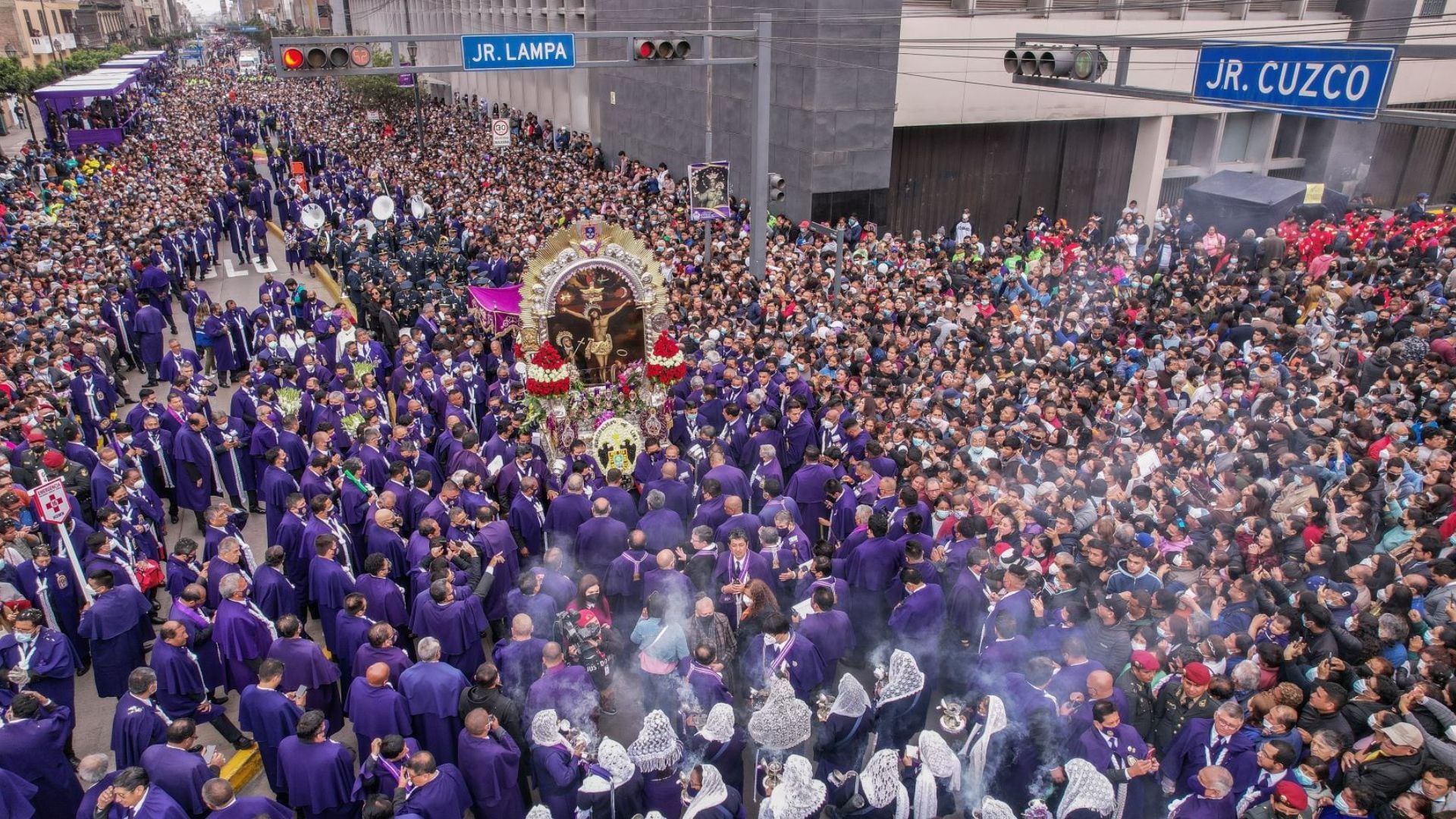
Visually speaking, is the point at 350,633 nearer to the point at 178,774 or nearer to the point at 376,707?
the point at 376,707

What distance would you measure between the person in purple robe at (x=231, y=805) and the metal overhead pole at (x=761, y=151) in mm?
13502

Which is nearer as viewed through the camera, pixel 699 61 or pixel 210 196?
pixel 699 61

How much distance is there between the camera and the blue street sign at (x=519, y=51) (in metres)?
13.9

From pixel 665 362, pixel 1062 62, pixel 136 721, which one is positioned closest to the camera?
pixel 136 721

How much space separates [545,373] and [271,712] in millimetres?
5919

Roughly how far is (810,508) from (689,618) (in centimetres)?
307

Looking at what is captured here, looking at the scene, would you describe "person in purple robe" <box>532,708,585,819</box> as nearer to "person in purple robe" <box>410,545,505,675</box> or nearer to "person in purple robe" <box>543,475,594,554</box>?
"person in purple robe" <box>410,545,505,675</box>

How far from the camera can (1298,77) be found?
8578 millimetres

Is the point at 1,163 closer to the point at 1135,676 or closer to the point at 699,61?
the point at 699,61

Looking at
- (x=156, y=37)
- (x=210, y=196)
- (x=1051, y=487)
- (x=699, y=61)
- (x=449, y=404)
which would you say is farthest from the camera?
(x=156, y=37)

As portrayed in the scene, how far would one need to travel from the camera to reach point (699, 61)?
14.7 m

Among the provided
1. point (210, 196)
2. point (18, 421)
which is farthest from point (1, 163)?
point (18, 421)

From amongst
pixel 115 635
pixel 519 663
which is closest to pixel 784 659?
pixel 519 663

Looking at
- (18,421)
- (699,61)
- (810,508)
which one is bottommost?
(810,508)
